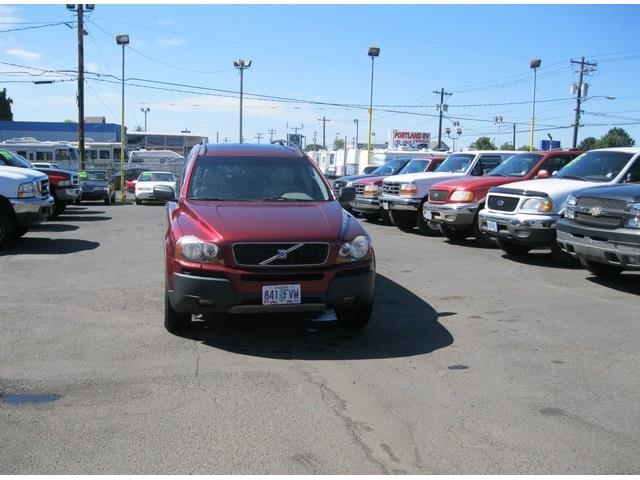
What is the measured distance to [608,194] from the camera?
8.38 meters

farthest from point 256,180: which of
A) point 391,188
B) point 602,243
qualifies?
point 391,188

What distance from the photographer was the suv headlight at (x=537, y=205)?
10.4 metres

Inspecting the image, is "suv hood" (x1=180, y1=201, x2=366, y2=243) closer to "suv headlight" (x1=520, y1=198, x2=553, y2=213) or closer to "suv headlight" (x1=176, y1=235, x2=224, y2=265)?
"suv headlight" (x1=176, y1=235, x2=224, y2=265)

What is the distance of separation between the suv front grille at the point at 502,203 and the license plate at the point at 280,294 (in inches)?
256

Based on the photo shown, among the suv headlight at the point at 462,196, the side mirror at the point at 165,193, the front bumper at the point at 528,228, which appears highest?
the side mirror at the point at 165,193

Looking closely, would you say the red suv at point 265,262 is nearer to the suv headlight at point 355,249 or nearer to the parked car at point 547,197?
the suv headlight at point 355,249

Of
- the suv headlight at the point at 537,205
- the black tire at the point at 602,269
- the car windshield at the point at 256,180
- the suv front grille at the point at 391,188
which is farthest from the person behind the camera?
the suv front grille at the point at 391,188

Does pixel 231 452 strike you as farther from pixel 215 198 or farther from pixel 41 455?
pixel 215 198

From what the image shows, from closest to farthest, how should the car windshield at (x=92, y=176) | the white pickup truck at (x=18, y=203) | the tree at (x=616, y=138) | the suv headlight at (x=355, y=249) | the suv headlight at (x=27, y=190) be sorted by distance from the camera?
the suv headlight at (x=355, y=249), the white pickup truck at (x=18, y=203), the suv headlight at (x=27, y=190), the car windshield at (x=92, y=176), the tree at (x=616, y=138)

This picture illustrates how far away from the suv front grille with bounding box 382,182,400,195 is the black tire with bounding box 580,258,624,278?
6.53m

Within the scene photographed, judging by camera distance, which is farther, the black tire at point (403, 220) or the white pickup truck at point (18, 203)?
the black tire at point (403, 220)

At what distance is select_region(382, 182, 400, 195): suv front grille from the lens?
15.5 meters

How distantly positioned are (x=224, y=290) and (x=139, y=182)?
23.4 m

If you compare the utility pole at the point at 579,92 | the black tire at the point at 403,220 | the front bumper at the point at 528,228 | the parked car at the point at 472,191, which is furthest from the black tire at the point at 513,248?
the utility pole at the point at 579,92
